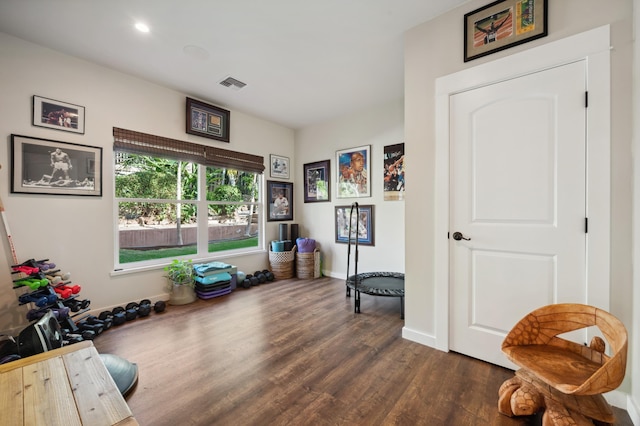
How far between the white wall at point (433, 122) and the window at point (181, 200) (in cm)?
287

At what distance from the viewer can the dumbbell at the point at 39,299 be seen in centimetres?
202

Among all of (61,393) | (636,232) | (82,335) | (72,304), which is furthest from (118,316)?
(636,232)

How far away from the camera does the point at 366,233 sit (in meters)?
4.14

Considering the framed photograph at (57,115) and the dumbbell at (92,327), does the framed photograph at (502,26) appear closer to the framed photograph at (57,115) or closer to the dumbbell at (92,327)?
the framed photograph at (57,115)

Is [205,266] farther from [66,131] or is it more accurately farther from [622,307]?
[622,307]

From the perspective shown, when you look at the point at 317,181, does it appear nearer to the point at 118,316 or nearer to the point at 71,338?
the point at 118,316

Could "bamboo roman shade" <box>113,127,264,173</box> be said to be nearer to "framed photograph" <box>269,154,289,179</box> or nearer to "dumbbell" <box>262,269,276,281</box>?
"framed photograph" <box>269,154,289,179</box>

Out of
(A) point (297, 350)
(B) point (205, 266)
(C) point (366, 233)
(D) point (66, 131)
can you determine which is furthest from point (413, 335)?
(D) point (66, 131)

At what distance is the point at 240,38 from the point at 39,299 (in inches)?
110

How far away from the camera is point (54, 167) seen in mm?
2586

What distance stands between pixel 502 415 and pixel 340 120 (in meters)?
4.12

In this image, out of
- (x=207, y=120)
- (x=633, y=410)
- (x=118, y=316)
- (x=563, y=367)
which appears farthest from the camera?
(x=207, y=120)

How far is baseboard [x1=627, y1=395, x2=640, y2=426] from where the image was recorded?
4.42 ft

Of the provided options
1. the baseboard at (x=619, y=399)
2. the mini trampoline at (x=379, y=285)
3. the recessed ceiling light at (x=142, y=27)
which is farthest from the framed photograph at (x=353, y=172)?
the baseboard at (x=619, y=399)
